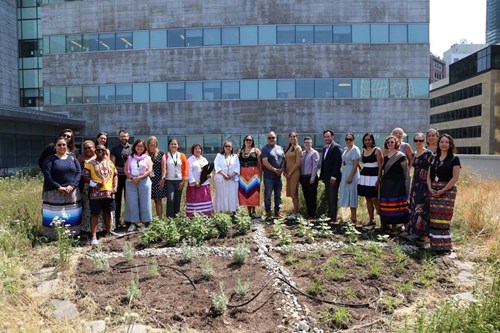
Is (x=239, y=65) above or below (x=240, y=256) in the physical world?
above

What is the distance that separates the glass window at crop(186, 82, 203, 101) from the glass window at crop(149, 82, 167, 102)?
1849 mm

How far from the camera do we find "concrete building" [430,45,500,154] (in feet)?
184

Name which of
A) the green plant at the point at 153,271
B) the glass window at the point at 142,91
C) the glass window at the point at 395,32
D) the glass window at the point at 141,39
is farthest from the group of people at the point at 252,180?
the glass window at the point at 141,39

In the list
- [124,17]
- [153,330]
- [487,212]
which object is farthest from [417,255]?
[124,17]

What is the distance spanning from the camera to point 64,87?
105 ft

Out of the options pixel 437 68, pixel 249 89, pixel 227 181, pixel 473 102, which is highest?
pixel 437 68

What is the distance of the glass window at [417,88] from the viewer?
3050 cm

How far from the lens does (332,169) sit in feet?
27.6

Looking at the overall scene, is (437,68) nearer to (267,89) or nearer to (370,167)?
(267,89)

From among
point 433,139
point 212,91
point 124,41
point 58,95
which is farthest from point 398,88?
point 58,95

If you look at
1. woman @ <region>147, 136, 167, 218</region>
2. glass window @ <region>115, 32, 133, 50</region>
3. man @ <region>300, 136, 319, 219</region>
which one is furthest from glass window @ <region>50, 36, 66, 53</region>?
man @ <region>300, 136, 319, 219</region>

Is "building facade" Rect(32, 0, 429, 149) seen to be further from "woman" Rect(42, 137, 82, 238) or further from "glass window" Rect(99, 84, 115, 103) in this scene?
"woman" Rect(42, 137, 82, 238)

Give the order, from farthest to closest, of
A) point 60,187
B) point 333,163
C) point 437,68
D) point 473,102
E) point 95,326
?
point 437,68 → point 473,102 → point 333,163 → point 60,187 → point 95,326

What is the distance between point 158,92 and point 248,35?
8418 millimetres
